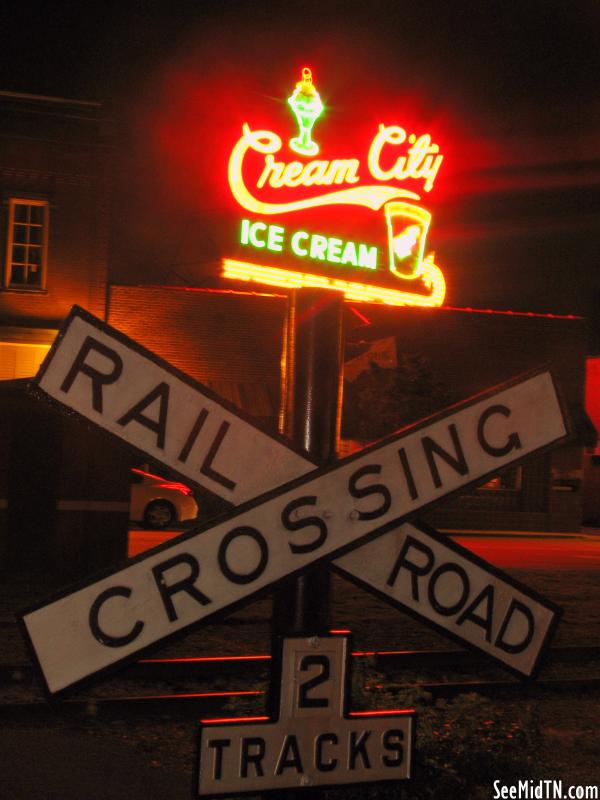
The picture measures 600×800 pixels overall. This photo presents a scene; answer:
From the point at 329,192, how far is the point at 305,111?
82.4 inches

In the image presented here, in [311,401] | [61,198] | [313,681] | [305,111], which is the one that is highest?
[305,111]

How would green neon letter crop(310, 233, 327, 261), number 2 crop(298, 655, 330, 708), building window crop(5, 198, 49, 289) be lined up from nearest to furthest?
number 2 crop(298, 655, 330, 708) < green neon letter crop(310, 233, 327, 261) < building window crop(5, 198, 49, 289)

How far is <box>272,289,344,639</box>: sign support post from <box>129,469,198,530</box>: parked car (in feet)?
62.8

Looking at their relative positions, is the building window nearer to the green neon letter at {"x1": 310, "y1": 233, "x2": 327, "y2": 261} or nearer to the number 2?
the green neon letter at {"x1": 310, "y1": 233, "x2": 327, "y2": 261}

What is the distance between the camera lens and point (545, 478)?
27359 mm

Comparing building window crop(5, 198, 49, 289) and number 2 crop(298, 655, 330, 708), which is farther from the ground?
building window crop(5, 198, 49, 289)

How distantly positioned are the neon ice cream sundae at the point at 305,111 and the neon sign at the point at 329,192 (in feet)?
0.06

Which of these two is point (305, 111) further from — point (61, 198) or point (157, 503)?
point (157, 503)

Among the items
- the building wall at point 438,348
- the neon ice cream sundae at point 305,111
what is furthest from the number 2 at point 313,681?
the building wall at point 438,348

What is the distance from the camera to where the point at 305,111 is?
15.1m

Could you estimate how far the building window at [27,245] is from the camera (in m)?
19.8

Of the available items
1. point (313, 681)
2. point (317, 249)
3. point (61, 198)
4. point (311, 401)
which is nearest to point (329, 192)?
point (61, 198)

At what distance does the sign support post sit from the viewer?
6.69 feet

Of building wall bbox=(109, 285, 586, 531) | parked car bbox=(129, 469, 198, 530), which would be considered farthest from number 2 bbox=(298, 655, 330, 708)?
building wall bbox=(109, 285, 586, 531)
